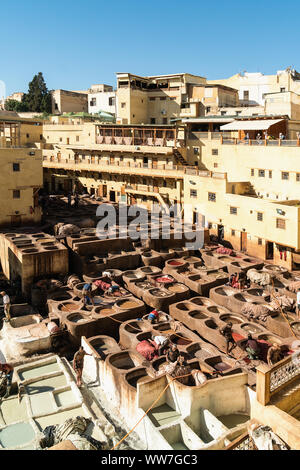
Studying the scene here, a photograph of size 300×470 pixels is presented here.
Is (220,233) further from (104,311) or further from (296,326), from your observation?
(104,311)

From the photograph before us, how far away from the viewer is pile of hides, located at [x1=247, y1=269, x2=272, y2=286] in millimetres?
23875

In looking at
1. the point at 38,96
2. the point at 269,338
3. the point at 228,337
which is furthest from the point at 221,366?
the point at 38,96

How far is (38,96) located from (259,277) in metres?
55.0

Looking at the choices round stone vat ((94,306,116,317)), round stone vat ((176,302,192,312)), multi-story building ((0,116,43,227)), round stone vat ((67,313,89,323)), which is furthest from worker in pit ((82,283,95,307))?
multi-story building ((0,116,43,227))

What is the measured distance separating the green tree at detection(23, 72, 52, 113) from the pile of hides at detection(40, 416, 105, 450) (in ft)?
197

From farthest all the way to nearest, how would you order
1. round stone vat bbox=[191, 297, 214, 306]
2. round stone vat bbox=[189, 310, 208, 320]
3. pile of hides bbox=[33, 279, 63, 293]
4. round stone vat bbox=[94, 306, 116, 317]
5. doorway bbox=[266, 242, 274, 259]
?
1. doorway bbox=[266, 242, 274, 259]
2. pile of hides bbox=[33, 279, 63, 293]
3. round stone vat bbox=[191, 297, 214, 306]
4. round stone vat bbox=[189, 310, 208, 320]
5. round stone vat bbox=[94, 306, 116, 317]

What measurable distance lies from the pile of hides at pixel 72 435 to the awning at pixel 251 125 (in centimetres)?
2820

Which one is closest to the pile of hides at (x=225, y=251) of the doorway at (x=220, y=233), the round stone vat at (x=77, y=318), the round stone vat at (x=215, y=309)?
the doorway at (x=220, y=233)

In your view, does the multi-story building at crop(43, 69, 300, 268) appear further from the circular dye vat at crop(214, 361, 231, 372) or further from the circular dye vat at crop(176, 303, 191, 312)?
the circular dye vat at crop(214, 361, 231, 372)

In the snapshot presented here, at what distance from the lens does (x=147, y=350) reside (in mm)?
16391

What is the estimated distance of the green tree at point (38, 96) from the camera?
64581mm

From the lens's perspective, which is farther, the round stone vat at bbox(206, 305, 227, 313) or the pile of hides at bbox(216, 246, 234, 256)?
the pile of hides at bbox(216, 246, 234, 256)

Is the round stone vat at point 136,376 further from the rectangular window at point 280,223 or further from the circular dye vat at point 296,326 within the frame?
the rectangular window at point 280,223
